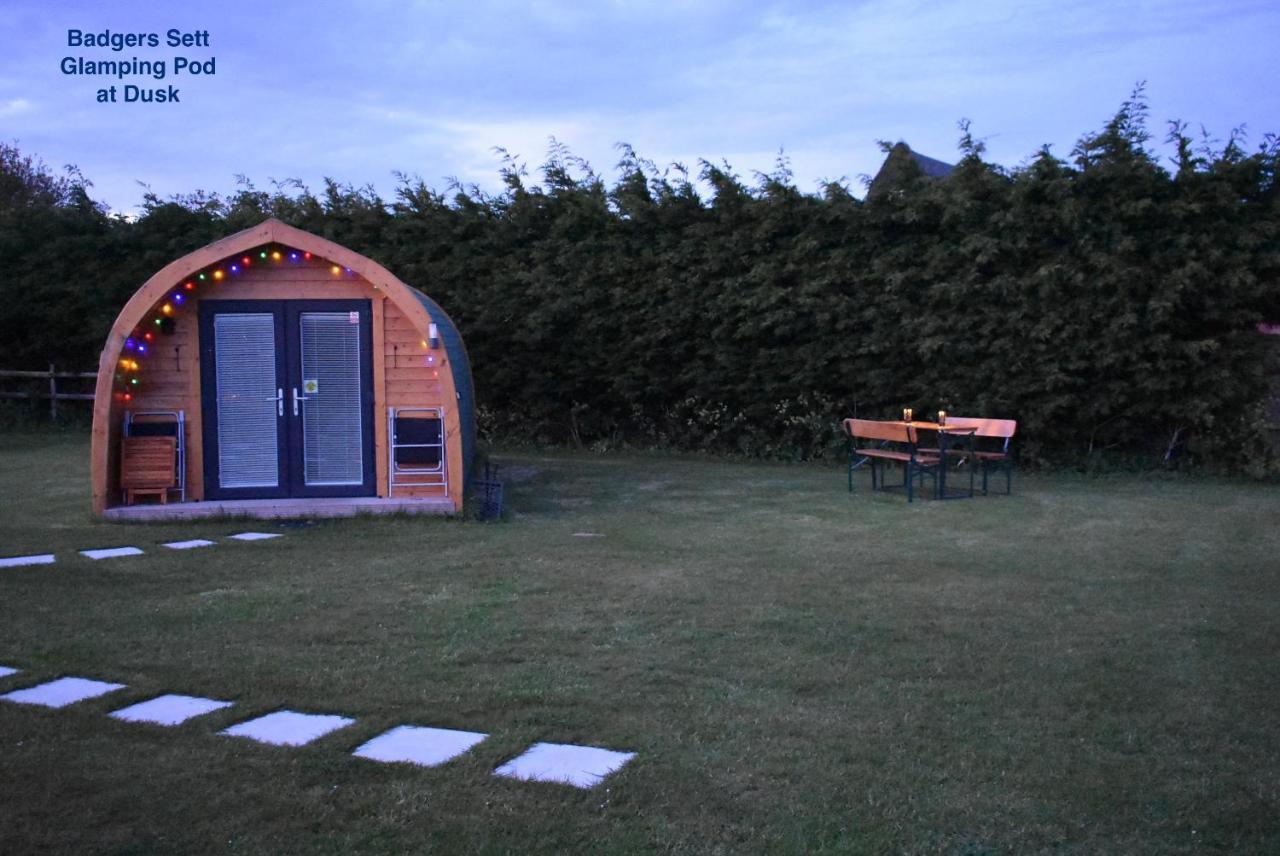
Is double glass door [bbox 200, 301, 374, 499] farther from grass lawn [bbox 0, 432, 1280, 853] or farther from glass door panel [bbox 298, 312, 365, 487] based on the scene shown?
grass lawn [bbox 0, 432, 1280, 853]

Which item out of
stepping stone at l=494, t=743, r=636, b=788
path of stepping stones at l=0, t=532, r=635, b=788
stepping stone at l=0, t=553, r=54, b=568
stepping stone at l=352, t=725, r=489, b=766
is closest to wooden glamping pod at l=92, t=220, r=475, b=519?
stepping stone at l=0, t=553, r=54, b=568

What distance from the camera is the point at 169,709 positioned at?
4297 mm

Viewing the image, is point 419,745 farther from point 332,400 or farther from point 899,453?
point 899,453

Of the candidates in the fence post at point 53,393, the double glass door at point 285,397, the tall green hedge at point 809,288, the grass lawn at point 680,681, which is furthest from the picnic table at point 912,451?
the fence post at point 53,393

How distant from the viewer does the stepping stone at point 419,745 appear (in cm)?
374

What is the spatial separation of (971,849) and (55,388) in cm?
1916

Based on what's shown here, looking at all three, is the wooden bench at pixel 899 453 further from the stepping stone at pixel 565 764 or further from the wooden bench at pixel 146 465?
the stepping stone at pixel 565 764

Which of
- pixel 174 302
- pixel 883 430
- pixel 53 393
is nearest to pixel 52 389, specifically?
pixel 53 393

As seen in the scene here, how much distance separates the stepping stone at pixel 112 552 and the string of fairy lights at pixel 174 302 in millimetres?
2208

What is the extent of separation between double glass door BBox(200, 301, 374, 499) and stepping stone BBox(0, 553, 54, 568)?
2.50m

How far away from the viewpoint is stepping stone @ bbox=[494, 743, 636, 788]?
3.56m

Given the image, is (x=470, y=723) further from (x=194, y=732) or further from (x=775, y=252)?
(x=775, y=252)

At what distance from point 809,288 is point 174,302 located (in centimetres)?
759

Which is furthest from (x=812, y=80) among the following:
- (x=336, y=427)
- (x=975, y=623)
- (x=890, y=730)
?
(x=890, y=730)
